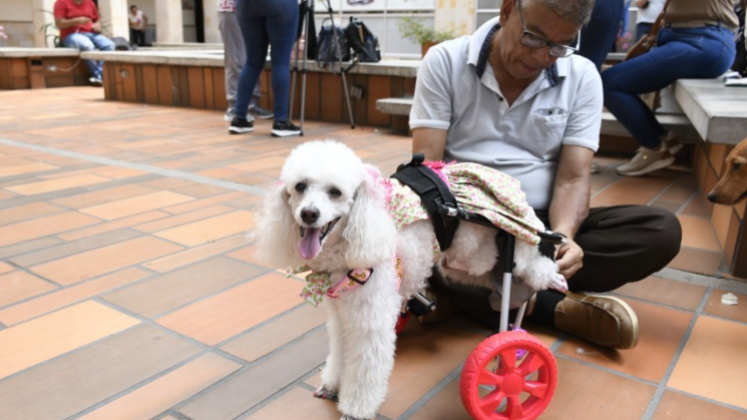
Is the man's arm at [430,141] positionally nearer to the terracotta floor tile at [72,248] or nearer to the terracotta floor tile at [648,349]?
the terracotta floor tile at [648,349]

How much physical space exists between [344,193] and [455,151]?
0.77 meters

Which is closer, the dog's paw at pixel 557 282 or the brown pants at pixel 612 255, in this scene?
the dog's paw at pixel 557 282

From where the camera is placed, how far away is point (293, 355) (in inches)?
70.2

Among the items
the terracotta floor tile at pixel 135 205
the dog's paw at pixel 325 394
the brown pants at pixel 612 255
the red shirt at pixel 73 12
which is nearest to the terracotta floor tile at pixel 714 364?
the brown pants at pixel 612 255

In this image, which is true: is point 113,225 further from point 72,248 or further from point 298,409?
point 298,409

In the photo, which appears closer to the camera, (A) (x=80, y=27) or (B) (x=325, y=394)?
(B) (x=325, y=394)

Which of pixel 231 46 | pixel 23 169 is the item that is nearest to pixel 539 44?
pixel 23 169

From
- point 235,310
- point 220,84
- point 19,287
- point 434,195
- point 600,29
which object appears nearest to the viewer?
point 434,195

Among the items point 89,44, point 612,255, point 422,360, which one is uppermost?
point 89,44

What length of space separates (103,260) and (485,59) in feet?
5.60

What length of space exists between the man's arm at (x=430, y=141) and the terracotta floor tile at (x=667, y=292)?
0.95 m

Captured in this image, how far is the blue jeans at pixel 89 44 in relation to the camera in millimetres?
9969

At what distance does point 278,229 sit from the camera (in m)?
1.36

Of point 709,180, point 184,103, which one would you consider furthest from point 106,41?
point 709,180
